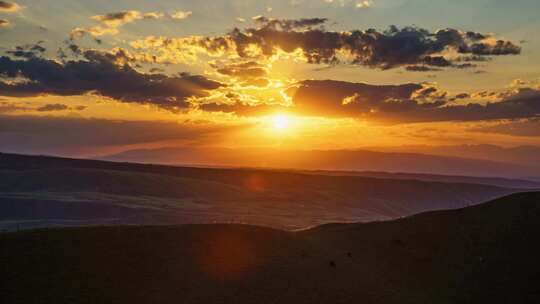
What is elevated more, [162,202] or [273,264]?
[273,264]

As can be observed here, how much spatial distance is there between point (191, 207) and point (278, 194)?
54864mm

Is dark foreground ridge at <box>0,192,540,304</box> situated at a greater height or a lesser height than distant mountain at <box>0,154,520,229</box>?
greater

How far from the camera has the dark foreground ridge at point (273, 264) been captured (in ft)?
75.8

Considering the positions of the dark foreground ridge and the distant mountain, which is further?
the distant mountain

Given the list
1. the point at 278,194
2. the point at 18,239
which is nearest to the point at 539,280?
the point at 18,239

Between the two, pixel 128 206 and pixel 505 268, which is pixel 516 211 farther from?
pixel 128 206

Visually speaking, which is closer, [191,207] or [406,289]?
[406,289]

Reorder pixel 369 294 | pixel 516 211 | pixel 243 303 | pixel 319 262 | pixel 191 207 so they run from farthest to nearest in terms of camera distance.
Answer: pixel 191 207, pixel 516 211, pixel 319 262, pixel 369 294, pixel 243 303

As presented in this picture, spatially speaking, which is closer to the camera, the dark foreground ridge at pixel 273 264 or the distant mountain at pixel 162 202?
the dark foreground ridge at pixel 273 264

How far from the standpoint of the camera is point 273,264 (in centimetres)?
2767

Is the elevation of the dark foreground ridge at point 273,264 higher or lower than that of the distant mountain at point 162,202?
higher

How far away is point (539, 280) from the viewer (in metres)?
27.2

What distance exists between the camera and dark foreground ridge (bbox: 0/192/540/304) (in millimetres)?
23109

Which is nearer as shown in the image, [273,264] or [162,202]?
[273,264]
